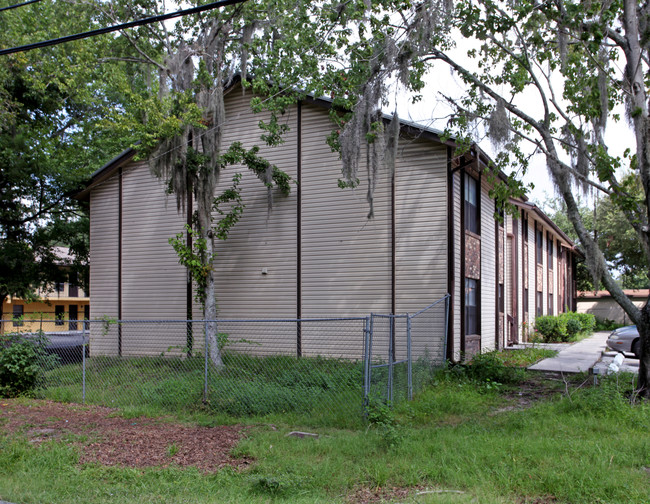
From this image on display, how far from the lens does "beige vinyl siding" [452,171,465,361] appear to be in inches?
519

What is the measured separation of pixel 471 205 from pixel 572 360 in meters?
5.20

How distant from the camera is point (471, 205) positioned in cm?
1498

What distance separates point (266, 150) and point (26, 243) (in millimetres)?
11422

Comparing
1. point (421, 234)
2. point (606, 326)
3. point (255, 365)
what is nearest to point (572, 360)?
point (421, 234)

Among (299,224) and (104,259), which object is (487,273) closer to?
(299,224)

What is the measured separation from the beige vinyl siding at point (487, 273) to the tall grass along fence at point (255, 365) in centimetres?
369

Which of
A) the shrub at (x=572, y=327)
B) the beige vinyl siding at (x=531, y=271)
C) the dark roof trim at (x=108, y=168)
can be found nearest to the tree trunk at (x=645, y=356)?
the beige vinyl siding at (x=531, y=271)

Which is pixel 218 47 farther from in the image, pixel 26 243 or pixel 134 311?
pixel 26 243

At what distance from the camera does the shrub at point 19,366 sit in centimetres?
1080

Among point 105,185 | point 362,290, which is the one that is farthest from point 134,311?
point 362,290

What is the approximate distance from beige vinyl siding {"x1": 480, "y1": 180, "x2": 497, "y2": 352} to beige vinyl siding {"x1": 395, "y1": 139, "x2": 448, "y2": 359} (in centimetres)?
324

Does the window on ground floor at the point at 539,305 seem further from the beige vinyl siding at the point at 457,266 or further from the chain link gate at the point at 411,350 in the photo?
the chain link gate at the point at 411,350

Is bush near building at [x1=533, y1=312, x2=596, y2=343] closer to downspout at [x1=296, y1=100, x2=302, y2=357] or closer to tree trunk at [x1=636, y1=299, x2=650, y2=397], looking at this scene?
downspout at [x1=296, y1=100, x2=302, y2=357]

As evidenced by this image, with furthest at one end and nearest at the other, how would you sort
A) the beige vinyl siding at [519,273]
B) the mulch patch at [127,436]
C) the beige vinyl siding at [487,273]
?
the beige vinyl siding at [519,273], the beige vinyl siding at [487,273], the mulch patch at [127,436]
